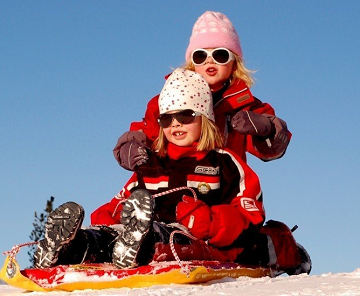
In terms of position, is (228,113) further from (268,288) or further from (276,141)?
(268,288)

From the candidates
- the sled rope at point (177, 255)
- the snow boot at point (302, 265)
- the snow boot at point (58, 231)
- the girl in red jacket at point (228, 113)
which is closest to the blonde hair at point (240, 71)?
the girl in red jacket at point (228, 113)

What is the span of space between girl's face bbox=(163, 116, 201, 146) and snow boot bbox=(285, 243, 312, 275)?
1.26m

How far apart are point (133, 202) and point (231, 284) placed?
2.29 feet

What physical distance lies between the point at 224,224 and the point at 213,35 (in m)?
1.89

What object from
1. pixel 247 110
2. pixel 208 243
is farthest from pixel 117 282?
pixel 247 110

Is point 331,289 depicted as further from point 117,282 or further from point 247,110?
point 247,110

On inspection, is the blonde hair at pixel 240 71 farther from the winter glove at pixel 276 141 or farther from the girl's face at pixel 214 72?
the winter glove at pixel 276 141

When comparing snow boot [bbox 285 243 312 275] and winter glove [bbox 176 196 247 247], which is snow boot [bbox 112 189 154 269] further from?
snow boot [bbox 285 243 312 275]

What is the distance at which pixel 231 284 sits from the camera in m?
4.04

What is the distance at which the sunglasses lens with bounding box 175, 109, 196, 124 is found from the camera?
500 centimetres

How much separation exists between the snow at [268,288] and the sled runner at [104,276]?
6cm

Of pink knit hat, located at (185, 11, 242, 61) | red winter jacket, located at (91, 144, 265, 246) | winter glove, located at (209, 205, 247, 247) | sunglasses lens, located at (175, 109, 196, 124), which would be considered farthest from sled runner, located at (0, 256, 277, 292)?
pink knit hat, located at (185, 11, 242, 61)

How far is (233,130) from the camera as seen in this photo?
5480mm

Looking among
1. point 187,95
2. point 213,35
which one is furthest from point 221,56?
point 187,95
